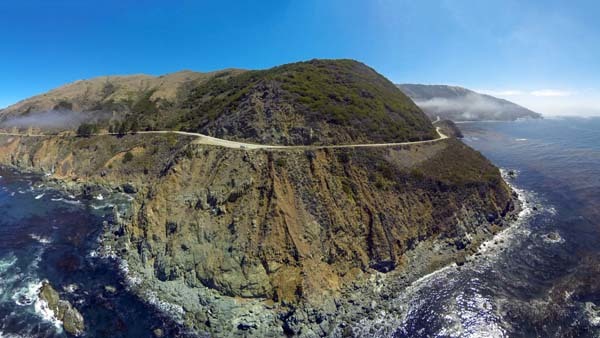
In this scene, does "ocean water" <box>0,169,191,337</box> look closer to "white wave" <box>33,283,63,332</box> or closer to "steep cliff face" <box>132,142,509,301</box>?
"white wave" <box>33,283,63,332</box>

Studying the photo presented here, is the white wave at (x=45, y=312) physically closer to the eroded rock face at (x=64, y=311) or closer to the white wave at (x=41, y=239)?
the eroded rock face at (x=64, y=311)

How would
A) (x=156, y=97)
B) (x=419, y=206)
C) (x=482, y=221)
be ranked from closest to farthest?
(x=419, y=206)
(x=482, y=221)
(x=156, y=97)

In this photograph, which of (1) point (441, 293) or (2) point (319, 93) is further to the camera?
(2) point (319, 93)

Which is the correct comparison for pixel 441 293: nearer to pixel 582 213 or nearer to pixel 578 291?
pixel 578 291

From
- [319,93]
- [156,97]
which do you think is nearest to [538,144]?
[319,93]

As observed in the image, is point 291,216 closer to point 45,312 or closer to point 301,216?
point 301,216

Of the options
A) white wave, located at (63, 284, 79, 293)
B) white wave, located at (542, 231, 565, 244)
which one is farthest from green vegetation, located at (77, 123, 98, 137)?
white wave, located at (542, 231, 565, 244)
